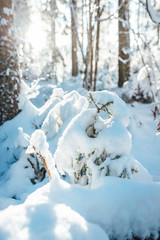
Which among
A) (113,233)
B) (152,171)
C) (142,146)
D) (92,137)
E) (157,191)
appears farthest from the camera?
(142,146)

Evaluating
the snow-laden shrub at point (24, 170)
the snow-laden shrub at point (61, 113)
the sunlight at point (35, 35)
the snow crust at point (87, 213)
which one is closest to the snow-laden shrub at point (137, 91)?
the snow-laden shrub at point (61, 113)

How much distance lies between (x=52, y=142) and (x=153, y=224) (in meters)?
2.10

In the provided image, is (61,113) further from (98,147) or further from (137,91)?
(137,91)

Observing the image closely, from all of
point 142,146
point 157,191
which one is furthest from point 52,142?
point 157,191

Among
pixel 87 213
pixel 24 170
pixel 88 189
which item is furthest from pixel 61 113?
pixel 87 213

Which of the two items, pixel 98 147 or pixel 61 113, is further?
pixel 61 113

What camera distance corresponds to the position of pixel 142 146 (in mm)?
3730

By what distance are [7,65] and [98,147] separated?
300 centimetres

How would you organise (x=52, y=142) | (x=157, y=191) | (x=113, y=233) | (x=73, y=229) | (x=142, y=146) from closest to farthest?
(x=73, y=229) < (x=113, y=233) < (x=157, y=191) < (x=52, y=142) < (x=142, y=146)

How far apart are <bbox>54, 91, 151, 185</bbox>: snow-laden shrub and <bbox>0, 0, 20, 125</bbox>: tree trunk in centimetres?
252

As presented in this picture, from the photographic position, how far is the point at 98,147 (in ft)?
5.51

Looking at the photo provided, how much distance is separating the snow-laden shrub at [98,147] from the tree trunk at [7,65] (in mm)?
2518

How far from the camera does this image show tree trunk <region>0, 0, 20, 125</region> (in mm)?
3760

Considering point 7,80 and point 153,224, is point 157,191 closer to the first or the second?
point 153,224
